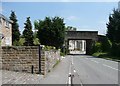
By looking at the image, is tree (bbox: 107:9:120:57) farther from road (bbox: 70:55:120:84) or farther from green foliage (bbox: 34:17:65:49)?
road (bbox: 70:55:120:84)

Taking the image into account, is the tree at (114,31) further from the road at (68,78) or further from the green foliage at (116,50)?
the road at (68,78)

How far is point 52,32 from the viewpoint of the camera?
62656mm

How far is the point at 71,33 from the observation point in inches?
3826

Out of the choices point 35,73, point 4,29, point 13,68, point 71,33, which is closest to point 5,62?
point 13,68

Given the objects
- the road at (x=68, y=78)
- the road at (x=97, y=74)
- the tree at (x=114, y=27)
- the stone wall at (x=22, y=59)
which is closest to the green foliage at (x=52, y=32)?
the tree at (x=114, y=27)

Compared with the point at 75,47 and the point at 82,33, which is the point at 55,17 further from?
the point at 75,47

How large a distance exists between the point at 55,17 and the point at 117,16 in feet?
45.1

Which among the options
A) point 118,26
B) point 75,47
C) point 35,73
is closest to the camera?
point 35,73

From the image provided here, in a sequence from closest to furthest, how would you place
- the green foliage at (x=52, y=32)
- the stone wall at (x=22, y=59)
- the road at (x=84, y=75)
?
the road at (x=84, y=75) → the stone wall at (x=22, y=59) → the green foliage at (x=52, y=32)

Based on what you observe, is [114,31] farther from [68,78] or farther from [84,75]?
[68,78]

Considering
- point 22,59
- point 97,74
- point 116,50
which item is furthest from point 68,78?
point 116,50

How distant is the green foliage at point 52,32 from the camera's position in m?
62.2

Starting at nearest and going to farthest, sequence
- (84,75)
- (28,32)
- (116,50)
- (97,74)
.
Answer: (84,75) → (97,74) → (116,50) → (28,32)

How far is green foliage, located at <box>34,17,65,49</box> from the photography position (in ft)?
204
